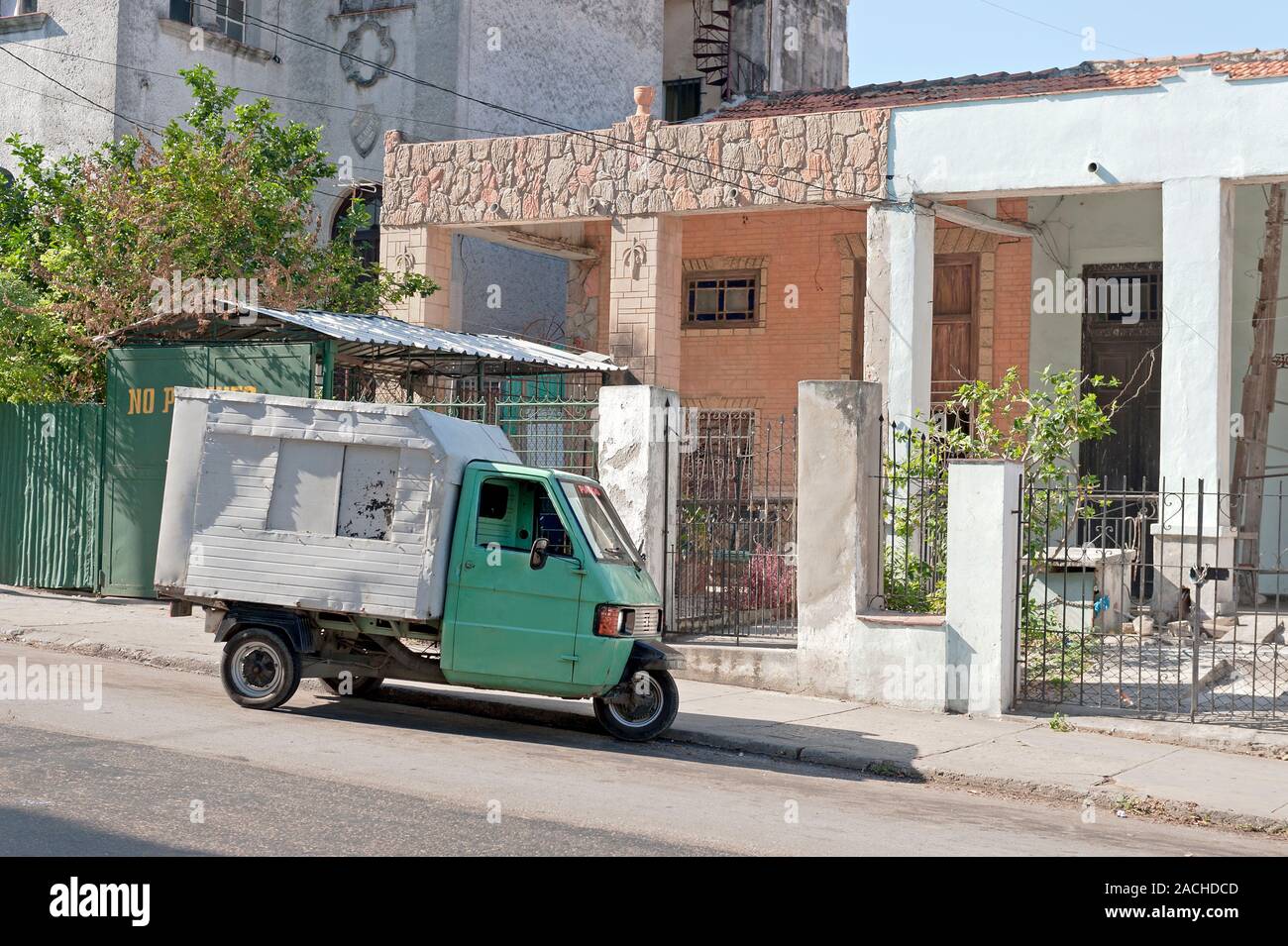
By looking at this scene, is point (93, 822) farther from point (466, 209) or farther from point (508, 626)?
point (466, 209)

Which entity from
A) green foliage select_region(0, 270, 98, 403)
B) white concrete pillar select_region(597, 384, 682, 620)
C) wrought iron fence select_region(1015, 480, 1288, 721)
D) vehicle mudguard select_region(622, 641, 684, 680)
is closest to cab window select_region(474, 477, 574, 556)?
vehicle mudguard select_region(622, 641, 684, 680)

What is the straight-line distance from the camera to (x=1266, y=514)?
62.5 ft

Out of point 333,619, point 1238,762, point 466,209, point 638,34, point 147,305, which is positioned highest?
point 638,34

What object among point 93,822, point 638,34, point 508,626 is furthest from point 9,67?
point 93,822

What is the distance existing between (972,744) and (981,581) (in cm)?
154

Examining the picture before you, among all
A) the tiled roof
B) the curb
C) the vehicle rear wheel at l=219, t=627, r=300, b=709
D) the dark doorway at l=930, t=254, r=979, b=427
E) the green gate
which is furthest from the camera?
the dark doorway at l=930, t=254, r=979, b=427

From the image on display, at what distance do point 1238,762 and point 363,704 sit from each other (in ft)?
21.5

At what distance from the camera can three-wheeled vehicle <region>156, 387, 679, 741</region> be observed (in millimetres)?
10023

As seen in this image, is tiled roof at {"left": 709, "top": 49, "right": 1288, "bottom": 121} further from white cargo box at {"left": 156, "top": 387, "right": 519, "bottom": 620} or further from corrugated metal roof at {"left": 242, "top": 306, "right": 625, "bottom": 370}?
white cargo box at {"left": 156, "top": 387, "right": 519, "bottom": 620}

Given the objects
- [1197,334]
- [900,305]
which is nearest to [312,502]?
[900,305]

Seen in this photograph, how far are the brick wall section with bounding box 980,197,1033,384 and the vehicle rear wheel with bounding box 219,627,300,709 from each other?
13.4 meters

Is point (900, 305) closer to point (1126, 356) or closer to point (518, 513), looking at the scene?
point (1126, 356)

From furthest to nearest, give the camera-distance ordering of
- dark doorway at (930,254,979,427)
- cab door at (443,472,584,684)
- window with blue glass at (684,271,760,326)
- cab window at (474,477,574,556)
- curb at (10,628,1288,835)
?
Result: window with blue glass at (684,271,760,326) < dark doorway at (930,254,979,427) < cab window at (474,477,574,556) < cab door at (443,472,584,684) < curb at (10,628,1288,835)

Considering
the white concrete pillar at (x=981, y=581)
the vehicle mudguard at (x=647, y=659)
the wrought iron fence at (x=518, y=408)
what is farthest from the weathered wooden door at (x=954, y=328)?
the vehicle mudguard at (x=647, y=659)
